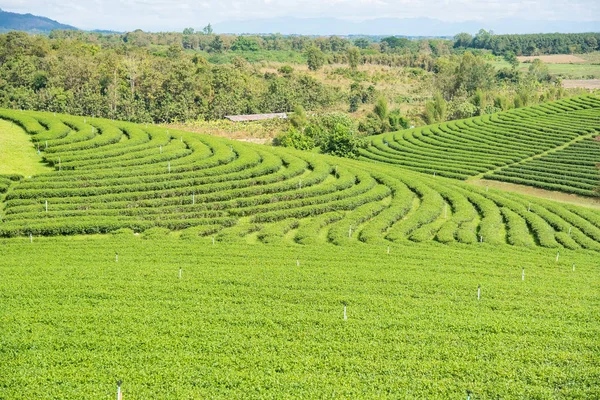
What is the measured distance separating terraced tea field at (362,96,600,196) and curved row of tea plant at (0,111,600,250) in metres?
10.7

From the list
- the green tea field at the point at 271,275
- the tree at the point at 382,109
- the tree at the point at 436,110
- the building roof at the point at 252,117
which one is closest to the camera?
the green tea field at the point at 271,275

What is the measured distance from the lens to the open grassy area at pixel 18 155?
44406mm

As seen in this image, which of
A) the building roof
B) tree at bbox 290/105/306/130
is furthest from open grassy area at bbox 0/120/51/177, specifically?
the building roof

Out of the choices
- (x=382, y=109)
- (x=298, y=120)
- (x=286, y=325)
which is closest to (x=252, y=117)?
(x=298, y=120)

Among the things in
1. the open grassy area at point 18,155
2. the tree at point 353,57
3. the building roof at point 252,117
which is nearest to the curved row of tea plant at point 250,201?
the open grassy area at point 18,155

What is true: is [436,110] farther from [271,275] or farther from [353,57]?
[271,275]

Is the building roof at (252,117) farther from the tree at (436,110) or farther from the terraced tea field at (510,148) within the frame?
the tree at (436,110)

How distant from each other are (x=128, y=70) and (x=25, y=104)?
19695mm

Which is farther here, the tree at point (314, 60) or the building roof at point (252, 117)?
the tree at point (314, 60)

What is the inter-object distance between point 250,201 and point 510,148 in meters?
44.0

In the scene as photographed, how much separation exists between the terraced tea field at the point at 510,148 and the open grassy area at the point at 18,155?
38018 millimetres

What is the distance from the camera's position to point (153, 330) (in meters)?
21.0

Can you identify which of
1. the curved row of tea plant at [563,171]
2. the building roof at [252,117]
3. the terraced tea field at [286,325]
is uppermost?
the building roof at [252,117]

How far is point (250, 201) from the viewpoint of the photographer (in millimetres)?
40875
